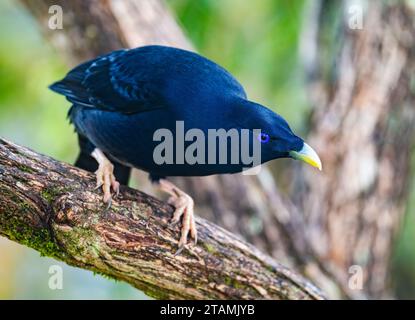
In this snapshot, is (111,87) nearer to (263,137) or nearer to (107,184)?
(107,184)

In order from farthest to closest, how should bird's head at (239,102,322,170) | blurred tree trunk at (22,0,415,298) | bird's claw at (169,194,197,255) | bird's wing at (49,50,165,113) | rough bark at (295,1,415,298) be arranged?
rough bark at (295,1,415,298), blurred tree trunk at (22,0,415,298), bird's wing at (49,50,165,113), bird's claw at (169,194,197,255), bird's head at (239,102,322,170)

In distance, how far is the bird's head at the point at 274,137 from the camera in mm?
3461

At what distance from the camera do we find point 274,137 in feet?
11.3

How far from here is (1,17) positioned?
25.6 feet

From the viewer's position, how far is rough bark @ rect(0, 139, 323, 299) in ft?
10.9

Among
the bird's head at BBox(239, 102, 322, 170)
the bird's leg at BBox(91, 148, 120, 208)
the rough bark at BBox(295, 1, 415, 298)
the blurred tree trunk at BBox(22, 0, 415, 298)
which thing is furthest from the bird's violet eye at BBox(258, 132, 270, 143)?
the rough bark at BBox(295, 1, 415, 298)

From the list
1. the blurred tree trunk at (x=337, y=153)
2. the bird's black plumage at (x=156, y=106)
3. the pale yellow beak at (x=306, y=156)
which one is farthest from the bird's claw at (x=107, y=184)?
the blurred tree trunk at (x=337, y=153)

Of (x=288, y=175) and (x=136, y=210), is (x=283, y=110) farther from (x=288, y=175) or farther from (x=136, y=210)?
Answer: (x=136, y=210)

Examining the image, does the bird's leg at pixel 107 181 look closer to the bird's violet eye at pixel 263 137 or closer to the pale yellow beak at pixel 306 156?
the bird's violet eye at pixel 263 137

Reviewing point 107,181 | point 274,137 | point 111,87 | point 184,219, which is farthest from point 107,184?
point 274,137

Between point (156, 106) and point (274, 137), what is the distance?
2.27ft

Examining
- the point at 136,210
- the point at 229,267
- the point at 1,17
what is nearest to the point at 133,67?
the point at 136,210

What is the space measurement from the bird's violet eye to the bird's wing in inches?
23.1

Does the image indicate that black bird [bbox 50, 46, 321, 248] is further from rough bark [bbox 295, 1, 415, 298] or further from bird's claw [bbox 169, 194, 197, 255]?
rough bark [bbox 295, 1, 415, 298]
